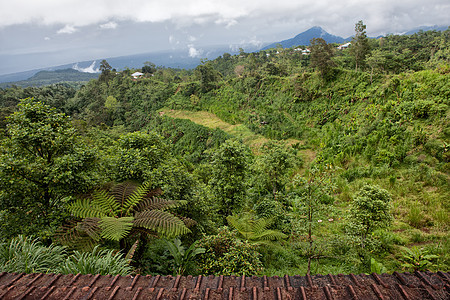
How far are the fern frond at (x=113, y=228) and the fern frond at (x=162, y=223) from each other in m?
0.26

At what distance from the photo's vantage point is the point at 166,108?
117ft

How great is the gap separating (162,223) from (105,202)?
58.5 inches

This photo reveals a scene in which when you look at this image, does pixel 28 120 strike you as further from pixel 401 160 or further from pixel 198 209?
pixel 401 160

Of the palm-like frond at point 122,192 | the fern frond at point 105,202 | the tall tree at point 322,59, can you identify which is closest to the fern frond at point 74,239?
the fern frond at point 105,202

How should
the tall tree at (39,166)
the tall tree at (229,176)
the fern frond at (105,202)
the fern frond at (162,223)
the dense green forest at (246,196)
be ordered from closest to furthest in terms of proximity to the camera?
the fern frond at (162,223)
the dense green forest at (246,196)
the tall tree at (39,166)
the fern frond at (105,202)
the tall tree at (229,176)

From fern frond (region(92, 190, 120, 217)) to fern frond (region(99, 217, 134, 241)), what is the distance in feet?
2.29

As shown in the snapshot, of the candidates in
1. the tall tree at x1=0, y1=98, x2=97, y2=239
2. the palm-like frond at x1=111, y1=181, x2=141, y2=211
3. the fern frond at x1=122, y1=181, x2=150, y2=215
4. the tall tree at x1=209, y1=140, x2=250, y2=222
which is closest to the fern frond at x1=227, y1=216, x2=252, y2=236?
the tall tree at x1=209, y1=140, x2=250, y2=222

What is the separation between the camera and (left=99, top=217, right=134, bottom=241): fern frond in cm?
346

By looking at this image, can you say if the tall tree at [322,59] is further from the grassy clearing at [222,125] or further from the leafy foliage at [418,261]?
→ the leafy foliage at [418,261]

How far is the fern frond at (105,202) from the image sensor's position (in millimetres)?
4484

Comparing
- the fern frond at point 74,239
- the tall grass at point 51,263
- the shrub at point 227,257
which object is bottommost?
the shrub at point 227,257

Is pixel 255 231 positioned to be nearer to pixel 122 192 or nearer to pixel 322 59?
pixel 122 192

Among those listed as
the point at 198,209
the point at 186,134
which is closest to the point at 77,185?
the point at 198,209

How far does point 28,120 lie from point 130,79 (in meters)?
47.2
